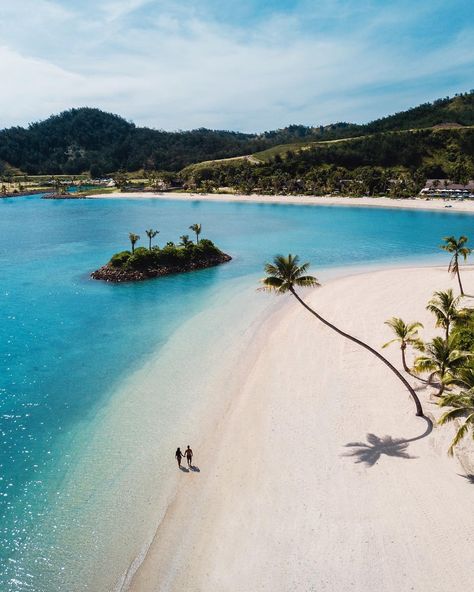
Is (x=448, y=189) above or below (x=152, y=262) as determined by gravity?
above

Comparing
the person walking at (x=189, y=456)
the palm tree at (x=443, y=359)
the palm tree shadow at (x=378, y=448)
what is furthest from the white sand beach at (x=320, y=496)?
the palm tree at (x=443, y=359)

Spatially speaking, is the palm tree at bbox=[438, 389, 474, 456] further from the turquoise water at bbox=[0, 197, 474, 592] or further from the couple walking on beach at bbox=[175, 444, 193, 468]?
the turquoise water at bbox=[0, 197, 474, 592]

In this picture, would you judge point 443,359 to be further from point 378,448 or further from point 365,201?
point 365,201

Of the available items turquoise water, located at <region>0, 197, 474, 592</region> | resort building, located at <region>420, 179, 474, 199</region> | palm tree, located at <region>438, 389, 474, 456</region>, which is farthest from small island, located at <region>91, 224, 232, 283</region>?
resort building, located at <region>420, 179, 474, 199</region>

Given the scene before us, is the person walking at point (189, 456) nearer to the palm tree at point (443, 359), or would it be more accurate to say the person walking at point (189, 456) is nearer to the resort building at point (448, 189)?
the palm tree at point (443, 359)

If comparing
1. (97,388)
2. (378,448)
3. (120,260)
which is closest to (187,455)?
(378,448)

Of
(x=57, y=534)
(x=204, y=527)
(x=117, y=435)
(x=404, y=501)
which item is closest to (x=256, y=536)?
(x=204, y=527)

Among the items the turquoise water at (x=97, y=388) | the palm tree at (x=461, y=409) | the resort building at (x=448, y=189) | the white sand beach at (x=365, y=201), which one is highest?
the resort building at (x=448, y=189)
